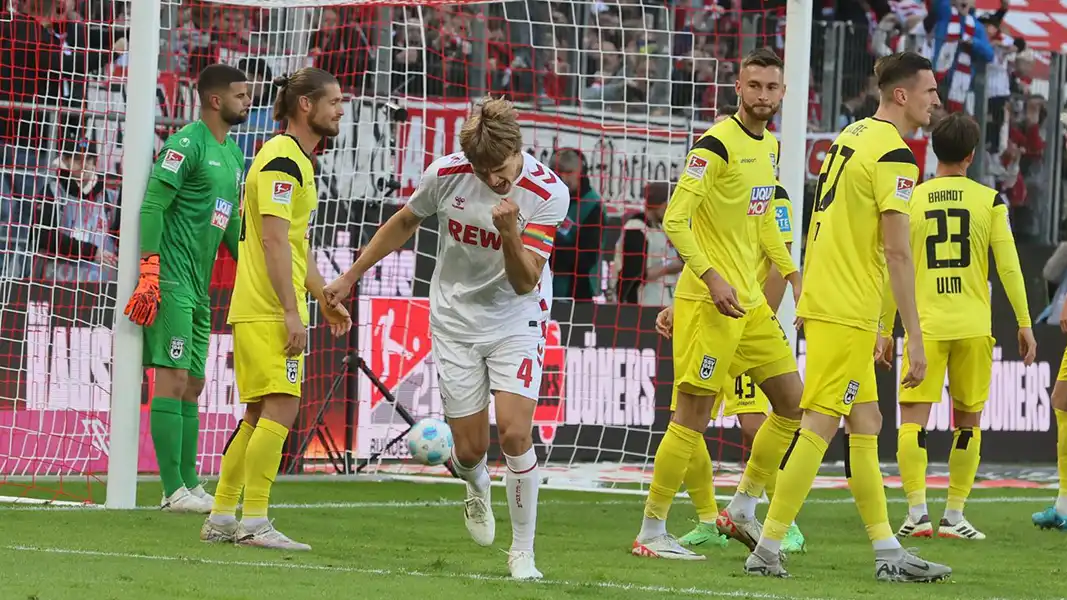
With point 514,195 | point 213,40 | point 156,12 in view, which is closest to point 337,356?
point 213,40

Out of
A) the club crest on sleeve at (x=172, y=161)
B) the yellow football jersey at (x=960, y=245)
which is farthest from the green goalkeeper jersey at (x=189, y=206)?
the yellow football jersey at (x=960, y=245)

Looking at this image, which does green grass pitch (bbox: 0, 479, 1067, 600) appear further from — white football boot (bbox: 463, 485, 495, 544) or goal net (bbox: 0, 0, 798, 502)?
goal net (bbox: 0, 0, 798, 502)

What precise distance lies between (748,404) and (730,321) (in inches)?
48.6

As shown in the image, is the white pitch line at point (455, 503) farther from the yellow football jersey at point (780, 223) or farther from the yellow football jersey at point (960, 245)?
the yellow football jersey at point (780, 223)

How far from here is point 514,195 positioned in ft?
19.0

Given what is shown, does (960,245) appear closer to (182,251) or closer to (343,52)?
(182,251)

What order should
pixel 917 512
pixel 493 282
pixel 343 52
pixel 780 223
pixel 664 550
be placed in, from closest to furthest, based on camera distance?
pixel 493 282
pixel 664 550
pixel 780 223
pixel 917 512
pixel 343 52


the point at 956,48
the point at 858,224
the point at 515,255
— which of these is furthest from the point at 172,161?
the point at 956,48

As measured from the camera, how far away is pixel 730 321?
6.86 m

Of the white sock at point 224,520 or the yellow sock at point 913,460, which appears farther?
the yellow sock at point 913,460

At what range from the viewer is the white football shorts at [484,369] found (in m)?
5.87

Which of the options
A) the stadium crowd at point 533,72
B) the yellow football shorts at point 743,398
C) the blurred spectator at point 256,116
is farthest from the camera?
the blurred spectator at point 256,116

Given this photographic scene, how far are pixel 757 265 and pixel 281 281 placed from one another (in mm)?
2197

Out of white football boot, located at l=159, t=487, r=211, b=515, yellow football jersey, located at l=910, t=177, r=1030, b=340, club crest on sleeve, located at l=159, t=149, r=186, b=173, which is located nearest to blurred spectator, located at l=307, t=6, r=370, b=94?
club crest on sleeve, located at l=159, t=149, r=186, b=173
